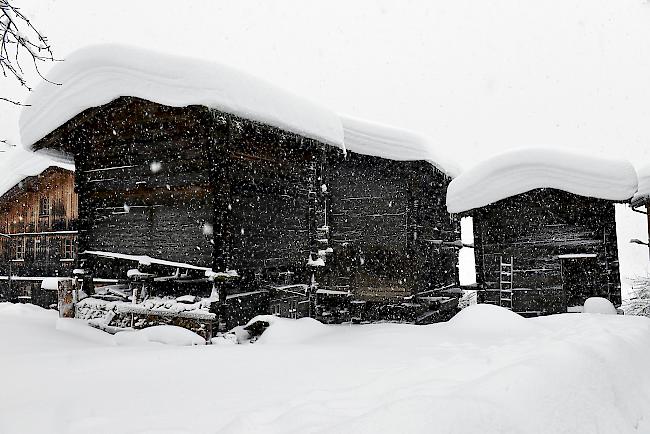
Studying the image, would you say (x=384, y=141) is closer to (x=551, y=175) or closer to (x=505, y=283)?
(x=551, y=175)

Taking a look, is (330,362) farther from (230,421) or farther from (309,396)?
(230,421)

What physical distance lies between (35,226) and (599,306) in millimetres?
16706

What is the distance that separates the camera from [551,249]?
10.5 m

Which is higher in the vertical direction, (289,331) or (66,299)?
(66,299)

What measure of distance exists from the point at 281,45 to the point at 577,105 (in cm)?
10404

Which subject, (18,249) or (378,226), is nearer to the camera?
(378,226)

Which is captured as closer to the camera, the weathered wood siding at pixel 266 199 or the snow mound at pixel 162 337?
the snow mound at pixel 162 337

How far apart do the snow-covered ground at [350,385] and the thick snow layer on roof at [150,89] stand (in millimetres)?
3414

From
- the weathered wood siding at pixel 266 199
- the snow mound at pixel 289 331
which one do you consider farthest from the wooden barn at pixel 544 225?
the snow mound at pixel 289 331

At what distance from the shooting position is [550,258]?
1047 centimetres

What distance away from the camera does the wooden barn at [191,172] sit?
7.17 meters

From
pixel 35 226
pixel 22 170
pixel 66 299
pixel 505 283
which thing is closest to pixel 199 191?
pixel 66 299

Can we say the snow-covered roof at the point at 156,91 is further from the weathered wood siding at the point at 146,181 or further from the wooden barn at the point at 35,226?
the wooden barn at the point at 35,226

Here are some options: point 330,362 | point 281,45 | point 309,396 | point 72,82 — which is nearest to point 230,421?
point 309,396
